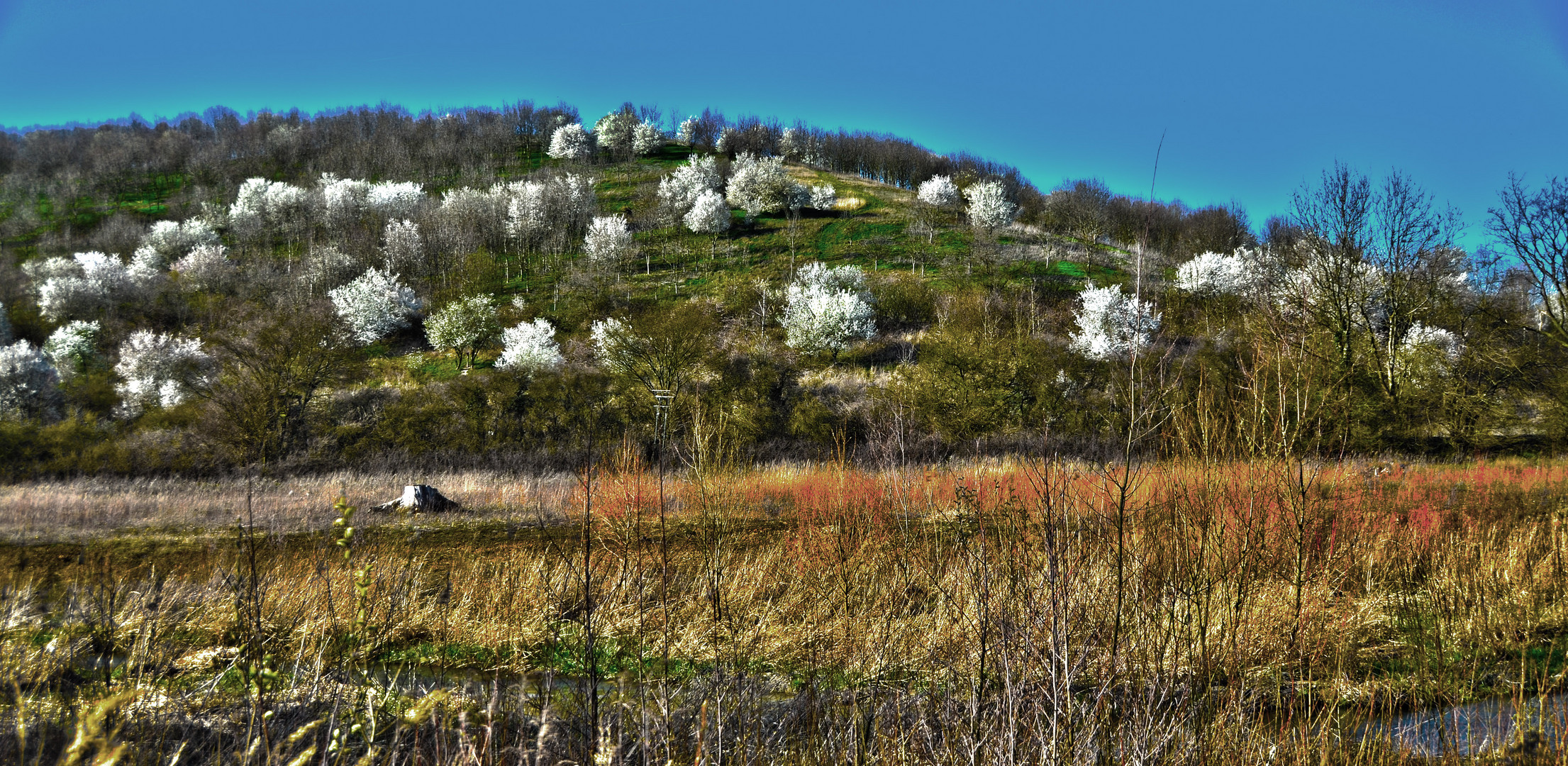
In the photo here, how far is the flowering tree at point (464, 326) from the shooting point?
35.1 meters

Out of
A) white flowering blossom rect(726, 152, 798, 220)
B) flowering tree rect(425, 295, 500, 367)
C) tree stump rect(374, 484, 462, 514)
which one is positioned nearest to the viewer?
tree stump rect(374, 484, 462, 514)

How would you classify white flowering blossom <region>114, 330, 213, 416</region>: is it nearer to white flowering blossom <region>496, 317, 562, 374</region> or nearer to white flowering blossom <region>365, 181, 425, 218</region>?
white flowering blossom <region>496, 317, 562, 374</region>

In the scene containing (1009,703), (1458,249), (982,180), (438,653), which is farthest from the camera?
(982,180)

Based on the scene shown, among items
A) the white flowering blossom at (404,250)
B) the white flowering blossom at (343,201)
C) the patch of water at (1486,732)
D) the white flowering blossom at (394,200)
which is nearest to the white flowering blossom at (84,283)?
the white flowering blossom at (404,250)

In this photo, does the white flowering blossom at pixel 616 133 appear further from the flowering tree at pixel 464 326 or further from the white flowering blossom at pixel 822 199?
the flowering tree at pixel 464 326

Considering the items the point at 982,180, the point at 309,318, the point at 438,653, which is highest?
the point at 982,180

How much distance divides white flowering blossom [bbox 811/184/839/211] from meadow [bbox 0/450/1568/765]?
5397 cm

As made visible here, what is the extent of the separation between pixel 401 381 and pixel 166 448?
10735 millimetres

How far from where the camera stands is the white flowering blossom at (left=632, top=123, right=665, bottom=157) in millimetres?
79250

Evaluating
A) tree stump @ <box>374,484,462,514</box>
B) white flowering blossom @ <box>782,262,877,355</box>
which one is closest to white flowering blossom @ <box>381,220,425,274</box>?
white flowering blossom @ <box>782,262,877,355</box>

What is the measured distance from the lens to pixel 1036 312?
3662cm

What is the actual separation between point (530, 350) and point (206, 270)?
29.8m

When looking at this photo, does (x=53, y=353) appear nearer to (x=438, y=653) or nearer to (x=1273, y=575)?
(x=438, y=653)

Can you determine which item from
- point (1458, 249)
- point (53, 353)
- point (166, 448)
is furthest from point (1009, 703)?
point (53, 353)
